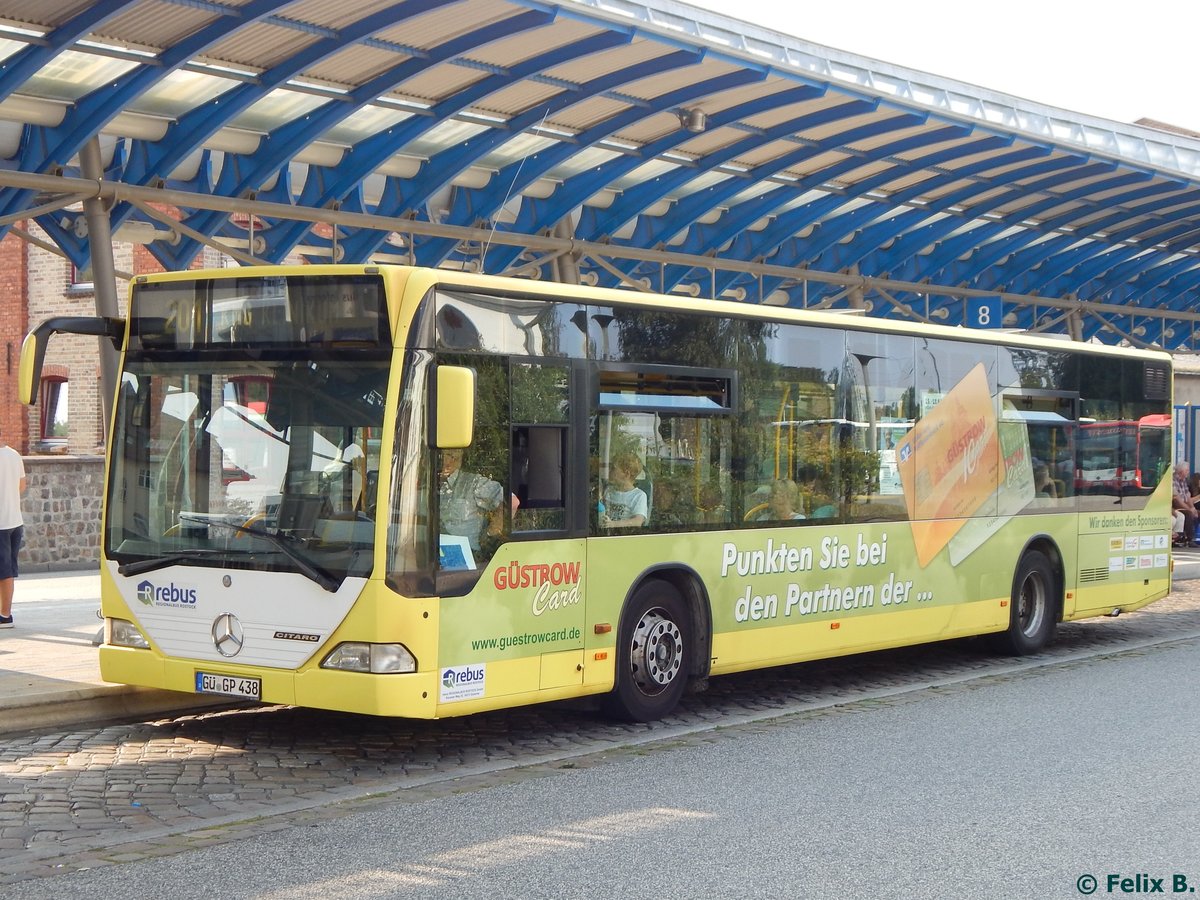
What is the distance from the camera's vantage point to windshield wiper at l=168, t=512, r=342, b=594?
841cm

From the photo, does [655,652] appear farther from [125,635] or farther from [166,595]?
[125,635]

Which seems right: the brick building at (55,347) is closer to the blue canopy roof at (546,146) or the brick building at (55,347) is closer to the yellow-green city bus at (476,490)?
the blue canopy roof at (546,146)

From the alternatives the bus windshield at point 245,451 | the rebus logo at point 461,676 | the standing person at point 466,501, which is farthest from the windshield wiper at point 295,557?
the rebus logo at point 461,676

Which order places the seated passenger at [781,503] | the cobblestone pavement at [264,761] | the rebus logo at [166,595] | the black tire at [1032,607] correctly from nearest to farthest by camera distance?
the cobblestone pavement at [264,761] → the rebus logo at [166,595] → the seated passenger at [781,503] → the black tire at [1032,607]

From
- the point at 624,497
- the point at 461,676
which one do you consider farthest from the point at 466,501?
the point at 624,497

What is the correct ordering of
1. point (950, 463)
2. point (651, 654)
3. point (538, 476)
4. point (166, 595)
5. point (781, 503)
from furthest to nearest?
point (950, 463) → point (781, 503) → point (651, 654) → point (538, 476) → point (166, 595)

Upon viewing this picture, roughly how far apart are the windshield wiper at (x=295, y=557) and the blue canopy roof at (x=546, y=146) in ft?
14.3

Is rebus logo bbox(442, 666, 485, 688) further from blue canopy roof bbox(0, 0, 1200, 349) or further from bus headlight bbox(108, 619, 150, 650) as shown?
blue canopy roof bbox(0, 0, 1200, 349)

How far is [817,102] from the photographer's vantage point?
629 inches

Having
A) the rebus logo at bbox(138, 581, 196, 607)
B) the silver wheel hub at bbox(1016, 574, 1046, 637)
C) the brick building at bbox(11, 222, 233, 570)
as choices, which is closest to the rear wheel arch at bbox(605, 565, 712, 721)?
the rebus logo at bbox(138, 581, 196, 607)

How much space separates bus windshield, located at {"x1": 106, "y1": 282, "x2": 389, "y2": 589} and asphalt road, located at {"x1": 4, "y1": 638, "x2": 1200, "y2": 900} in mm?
1561

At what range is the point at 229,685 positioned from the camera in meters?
8.67

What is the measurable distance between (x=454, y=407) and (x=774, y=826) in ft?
8.85

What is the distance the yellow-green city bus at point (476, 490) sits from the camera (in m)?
8.45
